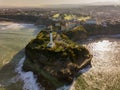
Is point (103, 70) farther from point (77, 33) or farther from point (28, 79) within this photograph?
point (77, 33)

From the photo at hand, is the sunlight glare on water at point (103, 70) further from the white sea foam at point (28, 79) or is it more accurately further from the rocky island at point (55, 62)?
the white sea foam at point (28, 79)

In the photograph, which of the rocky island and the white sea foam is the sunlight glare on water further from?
the white sea foam

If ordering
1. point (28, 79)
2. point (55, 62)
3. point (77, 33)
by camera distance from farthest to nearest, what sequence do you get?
point (77, 33), point (28, 79), point (55, 62)

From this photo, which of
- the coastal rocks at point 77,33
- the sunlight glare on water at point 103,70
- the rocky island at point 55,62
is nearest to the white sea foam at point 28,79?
the rocky island at point 55,62

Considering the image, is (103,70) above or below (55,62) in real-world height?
below

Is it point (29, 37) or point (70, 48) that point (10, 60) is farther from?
point (29, 37)

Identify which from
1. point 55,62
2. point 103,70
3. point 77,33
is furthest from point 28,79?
point 77,33

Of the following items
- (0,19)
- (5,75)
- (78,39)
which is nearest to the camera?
(5,75)

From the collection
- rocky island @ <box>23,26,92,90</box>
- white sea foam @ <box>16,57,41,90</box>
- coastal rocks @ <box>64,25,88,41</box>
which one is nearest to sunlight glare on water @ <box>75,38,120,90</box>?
rocky island @ <box>23,26,92,90</box>

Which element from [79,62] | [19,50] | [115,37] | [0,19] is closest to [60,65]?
[79,62]
